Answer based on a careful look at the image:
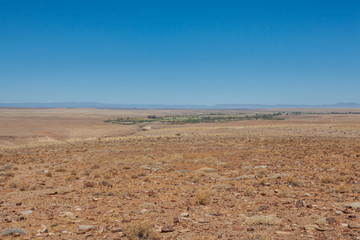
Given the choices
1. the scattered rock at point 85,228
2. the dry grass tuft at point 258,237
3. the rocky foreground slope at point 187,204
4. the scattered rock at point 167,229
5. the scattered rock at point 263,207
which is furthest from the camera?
the scattered rock at point 263,207

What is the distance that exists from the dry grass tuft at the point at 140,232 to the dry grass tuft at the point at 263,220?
2.54m

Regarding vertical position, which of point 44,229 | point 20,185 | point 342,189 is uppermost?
point 342,189

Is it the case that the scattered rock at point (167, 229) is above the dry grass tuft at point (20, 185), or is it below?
above

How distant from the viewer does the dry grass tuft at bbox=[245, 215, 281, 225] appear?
683cm

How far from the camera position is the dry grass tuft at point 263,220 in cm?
683

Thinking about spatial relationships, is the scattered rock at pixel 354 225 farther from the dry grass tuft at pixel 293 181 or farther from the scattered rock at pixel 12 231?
the scattered rock at pixel 12 231

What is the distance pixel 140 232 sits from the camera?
6215 millimetres

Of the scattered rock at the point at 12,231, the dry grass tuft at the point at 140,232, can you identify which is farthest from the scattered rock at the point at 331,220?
the scattered rock at the point at 12,231

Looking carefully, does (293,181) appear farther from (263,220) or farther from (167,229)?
(167,229)

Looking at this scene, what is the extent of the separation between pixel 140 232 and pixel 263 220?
3.20m

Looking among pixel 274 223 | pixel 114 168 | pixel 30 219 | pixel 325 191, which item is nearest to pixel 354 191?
pixel 325 191

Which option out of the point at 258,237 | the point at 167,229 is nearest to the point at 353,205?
the point at 258,237

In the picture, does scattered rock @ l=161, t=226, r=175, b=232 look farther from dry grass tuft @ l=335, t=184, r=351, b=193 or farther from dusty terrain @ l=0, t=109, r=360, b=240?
dry grass tuft @ l=335, t=184, r=351, b=193

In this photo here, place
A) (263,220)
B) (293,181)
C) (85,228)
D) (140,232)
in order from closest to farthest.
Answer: (140,232) → (85,228) → (263,220) → (293,181)
